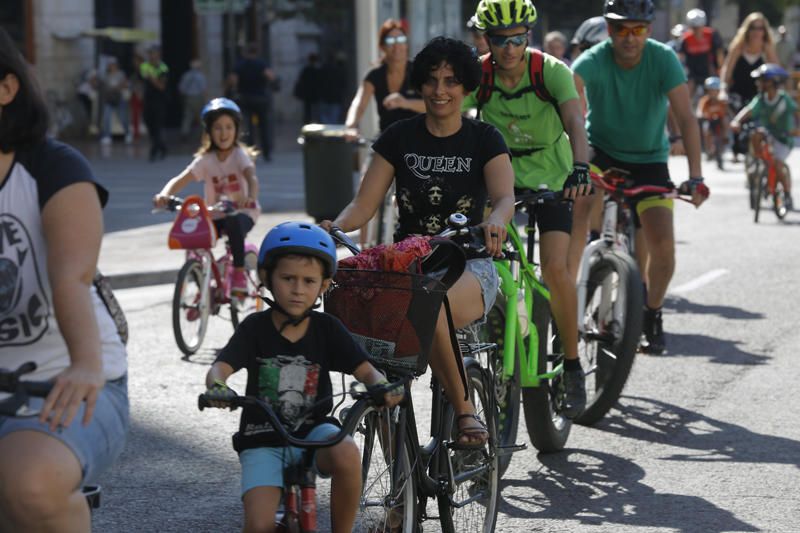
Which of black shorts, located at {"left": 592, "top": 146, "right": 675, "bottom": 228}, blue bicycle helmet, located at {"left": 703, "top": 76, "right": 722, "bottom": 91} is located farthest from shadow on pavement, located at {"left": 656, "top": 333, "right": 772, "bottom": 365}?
blue bicycle helmet, located at {"left": 703, "top": 76, "right": 722, "bottom": 91}

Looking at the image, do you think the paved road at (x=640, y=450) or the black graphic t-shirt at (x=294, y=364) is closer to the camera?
the black graphic t-shirt at (x=294, y=364)

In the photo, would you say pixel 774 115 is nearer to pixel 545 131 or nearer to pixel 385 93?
pixel 385 93

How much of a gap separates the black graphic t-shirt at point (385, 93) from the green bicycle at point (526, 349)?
18.0 ft

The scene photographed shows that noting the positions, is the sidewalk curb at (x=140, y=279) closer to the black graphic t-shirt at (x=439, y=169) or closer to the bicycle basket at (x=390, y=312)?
the black graphic t-shirt at (x=439, y=169)

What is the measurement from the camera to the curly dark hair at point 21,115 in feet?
11.7

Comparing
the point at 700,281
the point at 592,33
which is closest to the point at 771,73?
the point at 700,281

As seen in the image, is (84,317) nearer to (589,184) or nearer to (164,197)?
(589,184)

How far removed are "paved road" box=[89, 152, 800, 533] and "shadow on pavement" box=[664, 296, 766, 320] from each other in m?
0.01

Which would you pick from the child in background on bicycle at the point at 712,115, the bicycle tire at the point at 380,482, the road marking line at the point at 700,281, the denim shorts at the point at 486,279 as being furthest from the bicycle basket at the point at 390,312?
the child in background on bicycle at the point at 712,115

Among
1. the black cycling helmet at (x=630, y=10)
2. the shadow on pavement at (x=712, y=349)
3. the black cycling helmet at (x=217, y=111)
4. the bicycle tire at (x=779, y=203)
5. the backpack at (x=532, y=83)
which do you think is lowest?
the bicycle tire at (x=779, y=203)

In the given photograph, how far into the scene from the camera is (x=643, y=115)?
8.12m

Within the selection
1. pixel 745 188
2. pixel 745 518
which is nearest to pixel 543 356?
pixel 745 518

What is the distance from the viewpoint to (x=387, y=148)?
219 inches

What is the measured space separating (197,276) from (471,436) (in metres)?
5.08
